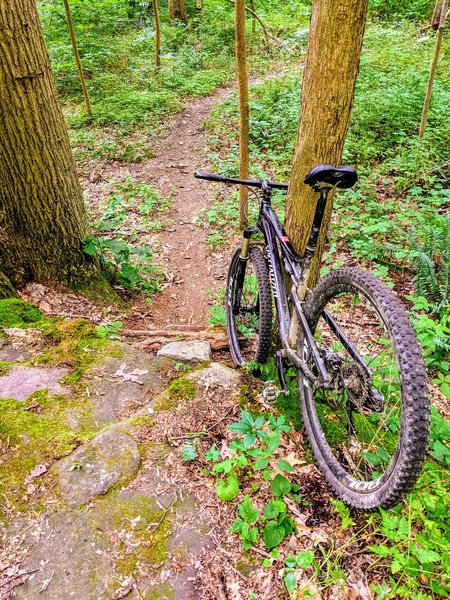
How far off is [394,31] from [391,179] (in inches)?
457

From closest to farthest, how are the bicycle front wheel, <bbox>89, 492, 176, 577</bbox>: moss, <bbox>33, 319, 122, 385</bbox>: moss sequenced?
the bicycle front wheel < <bbox>89, 492, 176, 577</bbox>: moss < <bbox>33, 319, 122, 385</bbox>: moss

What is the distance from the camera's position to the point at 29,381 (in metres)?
3.10

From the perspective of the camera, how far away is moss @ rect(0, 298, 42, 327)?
12.8 feet

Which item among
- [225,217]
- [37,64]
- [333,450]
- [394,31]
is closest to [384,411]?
[333,450]

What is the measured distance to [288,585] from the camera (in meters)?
1.88

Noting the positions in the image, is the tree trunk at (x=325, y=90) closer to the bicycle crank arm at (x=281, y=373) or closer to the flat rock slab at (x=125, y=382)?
the bicycle crank arm at (x=281, y=373)

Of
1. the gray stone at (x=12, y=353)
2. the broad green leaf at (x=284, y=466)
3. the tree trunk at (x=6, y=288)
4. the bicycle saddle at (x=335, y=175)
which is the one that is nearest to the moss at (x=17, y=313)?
the tree trunk at (x=6, y=288)

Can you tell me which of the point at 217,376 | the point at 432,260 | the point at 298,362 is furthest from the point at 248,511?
the point at 432,260

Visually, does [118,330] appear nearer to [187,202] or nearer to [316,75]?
[316,75]

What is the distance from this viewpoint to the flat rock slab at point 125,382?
300cm

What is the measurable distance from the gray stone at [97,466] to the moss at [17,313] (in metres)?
1.90

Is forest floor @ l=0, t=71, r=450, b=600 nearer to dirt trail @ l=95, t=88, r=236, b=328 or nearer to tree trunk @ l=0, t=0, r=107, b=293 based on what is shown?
tree trunk @ l=0, t=0, r=107, b=293

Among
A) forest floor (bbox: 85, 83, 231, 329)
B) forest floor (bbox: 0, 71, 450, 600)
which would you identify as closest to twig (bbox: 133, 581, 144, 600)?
forest floor (bbox: 0, 71, 450, 600)

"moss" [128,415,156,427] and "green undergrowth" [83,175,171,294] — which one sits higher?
"moss" [128,415,156,427]
